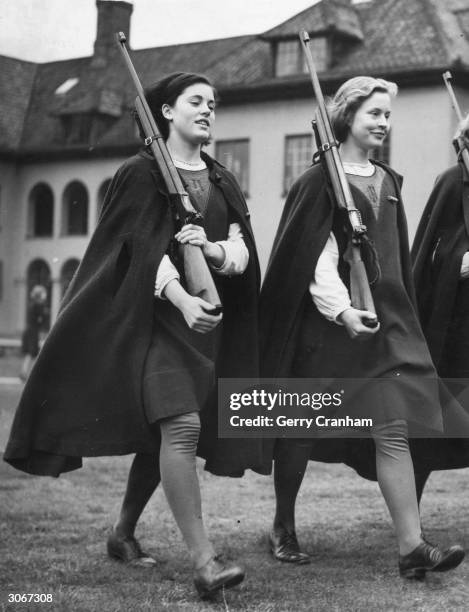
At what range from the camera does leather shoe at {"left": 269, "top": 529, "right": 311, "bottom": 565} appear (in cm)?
602

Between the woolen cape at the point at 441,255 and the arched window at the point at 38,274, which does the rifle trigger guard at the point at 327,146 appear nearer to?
the woolen cape at the point at 441,255

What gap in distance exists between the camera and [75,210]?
129ft

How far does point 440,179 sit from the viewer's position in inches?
253

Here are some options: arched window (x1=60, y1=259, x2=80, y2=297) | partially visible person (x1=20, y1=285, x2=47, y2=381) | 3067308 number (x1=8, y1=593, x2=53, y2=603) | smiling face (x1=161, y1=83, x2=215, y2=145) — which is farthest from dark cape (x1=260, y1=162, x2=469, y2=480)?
arched window (x1=60, y1=259, x2=80, y2=297)

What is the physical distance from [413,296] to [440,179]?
0.91 meters

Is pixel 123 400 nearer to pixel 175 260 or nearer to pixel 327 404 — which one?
pixel 175 260

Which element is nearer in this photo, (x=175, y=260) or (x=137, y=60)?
(x=175, y=260)

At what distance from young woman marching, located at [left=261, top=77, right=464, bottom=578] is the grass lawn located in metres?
0.30

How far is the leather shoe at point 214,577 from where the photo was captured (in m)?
4.93

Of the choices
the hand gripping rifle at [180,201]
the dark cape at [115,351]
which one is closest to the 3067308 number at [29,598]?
the dark cape at [115,351]

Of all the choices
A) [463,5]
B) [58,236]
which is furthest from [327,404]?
[58,236]

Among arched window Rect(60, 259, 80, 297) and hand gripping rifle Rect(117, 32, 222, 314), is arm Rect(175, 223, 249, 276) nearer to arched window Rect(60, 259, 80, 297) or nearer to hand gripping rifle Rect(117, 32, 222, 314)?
hand gripping rifle Rect(117, 32, 222, 314)

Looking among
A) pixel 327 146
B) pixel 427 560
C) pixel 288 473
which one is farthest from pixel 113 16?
pixel 427 560

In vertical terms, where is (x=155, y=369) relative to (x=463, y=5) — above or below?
below
